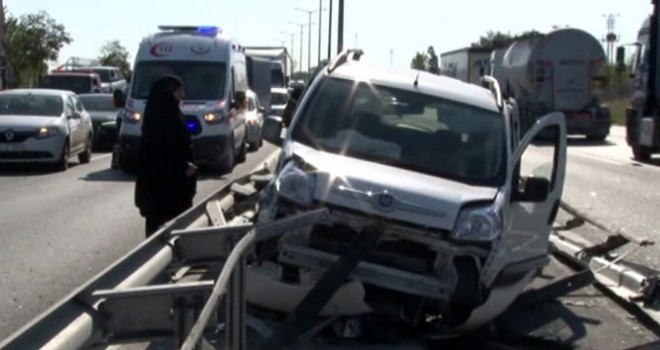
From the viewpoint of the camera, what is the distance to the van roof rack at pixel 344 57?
10220 millimetres

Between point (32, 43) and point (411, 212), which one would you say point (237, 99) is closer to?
point (411, 212)

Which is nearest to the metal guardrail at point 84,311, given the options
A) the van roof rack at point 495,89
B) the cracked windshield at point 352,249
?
the cracked windshield at point 352,249

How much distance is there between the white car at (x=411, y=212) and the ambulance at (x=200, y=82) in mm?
14843

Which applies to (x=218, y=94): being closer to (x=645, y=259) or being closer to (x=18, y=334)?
(x=645, y=259)

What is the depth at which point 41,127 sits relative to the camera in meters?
24.0

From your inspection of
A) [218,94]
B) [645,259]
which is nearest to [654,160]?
[218,94]

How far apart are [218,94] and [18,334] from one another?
67.6ft

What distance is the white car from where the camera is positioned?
7816 millimetres

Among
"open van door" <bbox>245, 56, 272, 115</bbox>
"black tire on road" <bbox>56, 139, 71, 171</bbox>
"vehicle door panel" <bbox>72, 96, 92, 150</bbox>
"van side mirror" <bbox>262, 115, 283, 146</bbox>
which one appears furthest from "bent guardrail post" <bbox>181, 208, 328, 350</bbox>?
"open van door" <bbox>245, 56, 272, 115</bbox>

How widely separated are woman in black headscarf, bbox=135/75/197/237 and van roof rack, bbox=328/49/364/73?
1.27 metres

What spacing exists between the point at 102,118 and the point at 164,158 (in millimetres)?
23491

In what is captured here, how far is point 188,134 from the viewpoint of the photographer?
10.7 meters

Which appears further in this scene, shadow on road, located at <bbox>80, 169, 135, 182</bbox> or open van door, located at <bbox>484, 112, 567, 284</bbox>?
shadow on road, located at <bbox>80, 169, 135, 182</bbox>

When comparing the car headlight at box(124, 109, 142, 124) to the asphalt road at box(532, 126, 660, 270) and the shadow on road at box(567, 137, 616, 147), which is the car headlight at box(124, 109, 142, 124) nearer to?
the asphalt road at box(532, 126, 660, 270)
